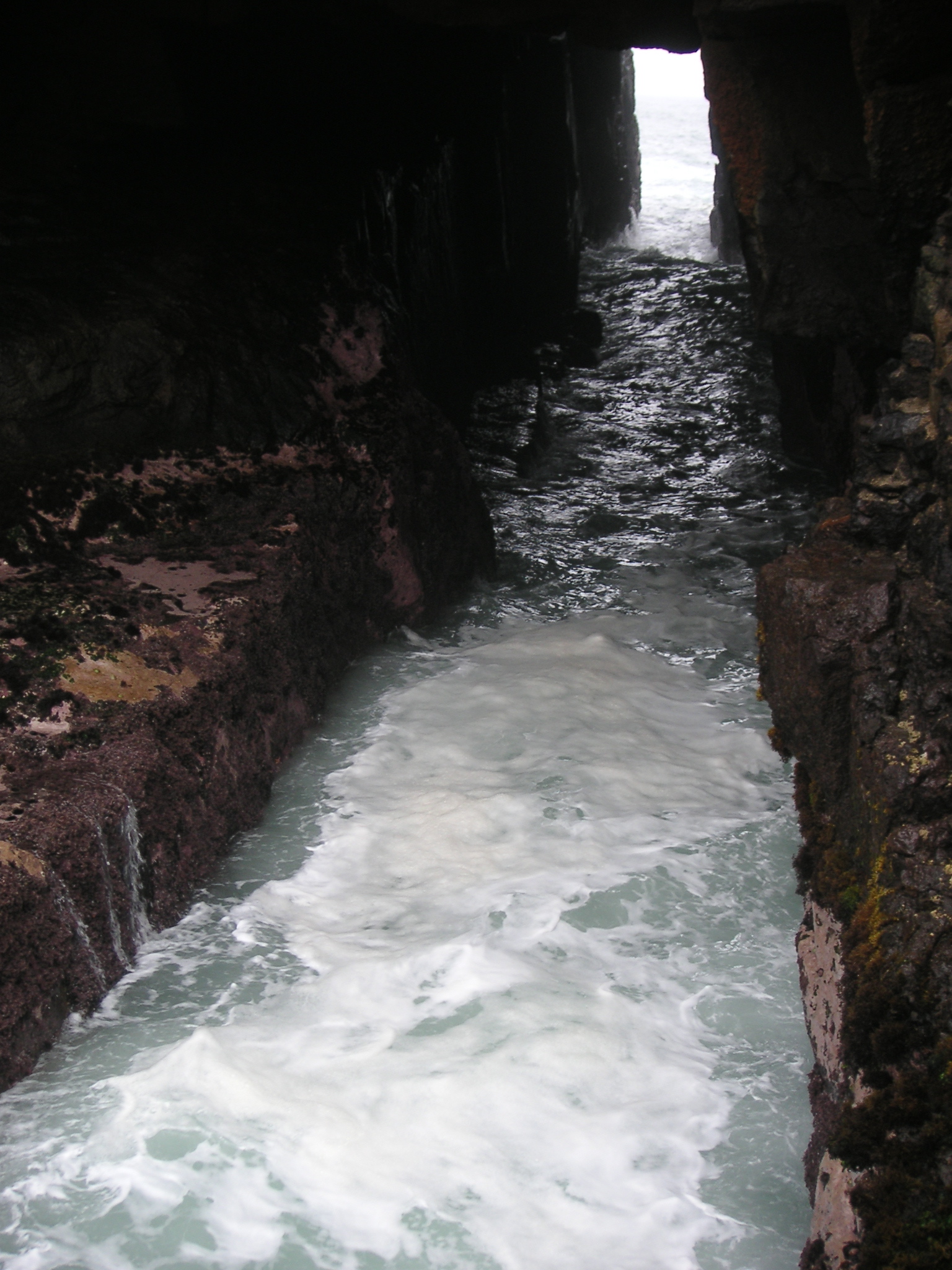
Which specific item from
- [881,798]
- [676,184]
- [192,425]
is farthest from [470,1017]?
[676,184]

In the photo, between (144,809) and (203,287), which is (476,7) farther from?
(144,809)

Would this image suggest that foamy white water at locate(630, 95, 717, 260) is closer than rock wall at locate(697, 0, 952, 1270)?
No

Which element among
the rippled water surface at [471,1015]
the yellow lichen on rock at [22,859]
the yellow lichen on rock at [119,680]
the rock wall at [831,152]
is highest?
the rock wall at [831,152]

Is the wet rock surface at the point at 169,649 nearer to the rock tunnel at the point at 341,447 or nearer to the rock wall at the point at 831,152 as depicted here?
the rock tunnel at the point at 341,447

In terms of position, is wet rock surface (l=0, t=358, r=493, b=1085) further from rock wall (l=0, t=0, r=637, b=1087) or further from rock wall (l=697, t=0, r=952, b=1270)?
rock wall (l=697, t=0, r=952, b=1270)

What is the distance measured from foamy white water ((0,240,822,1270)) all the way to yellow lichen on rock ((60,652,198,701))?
0.61 m

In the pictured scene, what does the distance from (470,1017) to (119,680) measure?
155 centimetres

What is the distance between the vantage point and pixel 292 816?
3.94m

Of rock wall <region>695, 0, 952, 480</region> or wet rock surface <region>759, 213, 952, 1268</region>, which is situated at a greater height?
rock wall <region>695, 0, 952, 480</region>

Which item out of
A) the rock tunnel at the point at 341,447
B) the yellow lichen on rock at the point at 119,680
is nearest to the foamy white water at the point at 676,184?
the rock tunnel at the point at 341,447

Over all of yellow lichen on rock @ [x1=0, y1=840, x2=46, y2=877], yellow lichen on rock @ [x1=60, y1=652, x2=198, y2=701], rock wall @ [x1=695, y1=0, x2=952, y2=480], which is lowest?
yellow lichen on rock @ [x1=0, y1=840, x2=46, y2=877]

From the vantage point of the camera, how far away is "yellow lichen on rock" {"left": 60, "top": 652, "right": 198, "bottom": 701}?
3465 mm

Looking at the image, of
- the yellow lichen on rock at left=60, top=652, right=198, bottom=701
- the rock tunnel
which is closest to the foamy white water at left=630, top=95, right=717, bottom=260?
the rock tunnel

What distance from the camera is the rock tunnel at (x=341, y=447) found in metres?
2.68
